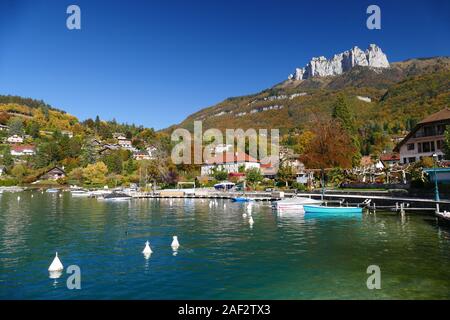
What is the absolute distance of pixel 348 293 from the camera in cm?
1612

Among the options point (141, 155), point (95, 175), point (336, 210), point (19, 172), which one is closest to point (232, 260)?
point (336, 210)

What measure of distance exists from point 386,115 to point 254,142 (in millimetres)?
68745

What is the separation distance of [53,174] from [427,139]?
133 metres

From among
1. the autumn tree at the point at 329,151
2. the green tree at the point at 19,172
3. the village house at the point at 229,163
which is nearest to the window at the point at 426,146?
the autumn tree at the point at 329,151

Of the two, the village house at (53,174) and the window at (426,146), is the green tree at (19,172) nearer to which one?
the village house at (53,174)

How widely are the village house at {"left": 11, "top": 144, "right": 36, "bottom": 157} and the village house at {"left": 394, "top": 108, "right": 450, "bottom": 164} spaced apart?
16764cm

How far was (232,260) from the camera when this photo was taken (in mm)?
22328

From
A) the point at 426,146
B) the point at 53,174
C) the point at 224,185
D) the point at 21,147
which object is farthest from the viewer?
the point at 21,147

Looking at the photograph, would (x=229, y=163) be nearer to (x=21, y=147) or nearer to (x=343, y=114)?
(x=343, y=114)

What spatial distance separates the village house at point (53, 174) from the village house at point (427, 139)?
12494 centimetres

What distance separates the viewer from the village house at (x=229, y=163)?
117m

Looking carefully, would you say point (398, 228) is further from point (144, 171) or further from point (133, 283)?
point (144, 171)

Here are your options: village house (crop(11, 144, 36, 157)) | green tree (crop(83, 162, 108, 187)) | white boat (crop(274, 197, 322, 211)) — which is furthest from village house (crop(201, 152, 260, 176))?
village house (crop(11, 144, 36, 157))

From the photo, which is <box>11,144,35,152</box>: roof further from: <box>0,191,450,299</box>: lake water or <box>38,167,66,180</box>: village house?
<box>0,191,450,299</box>: lake water
